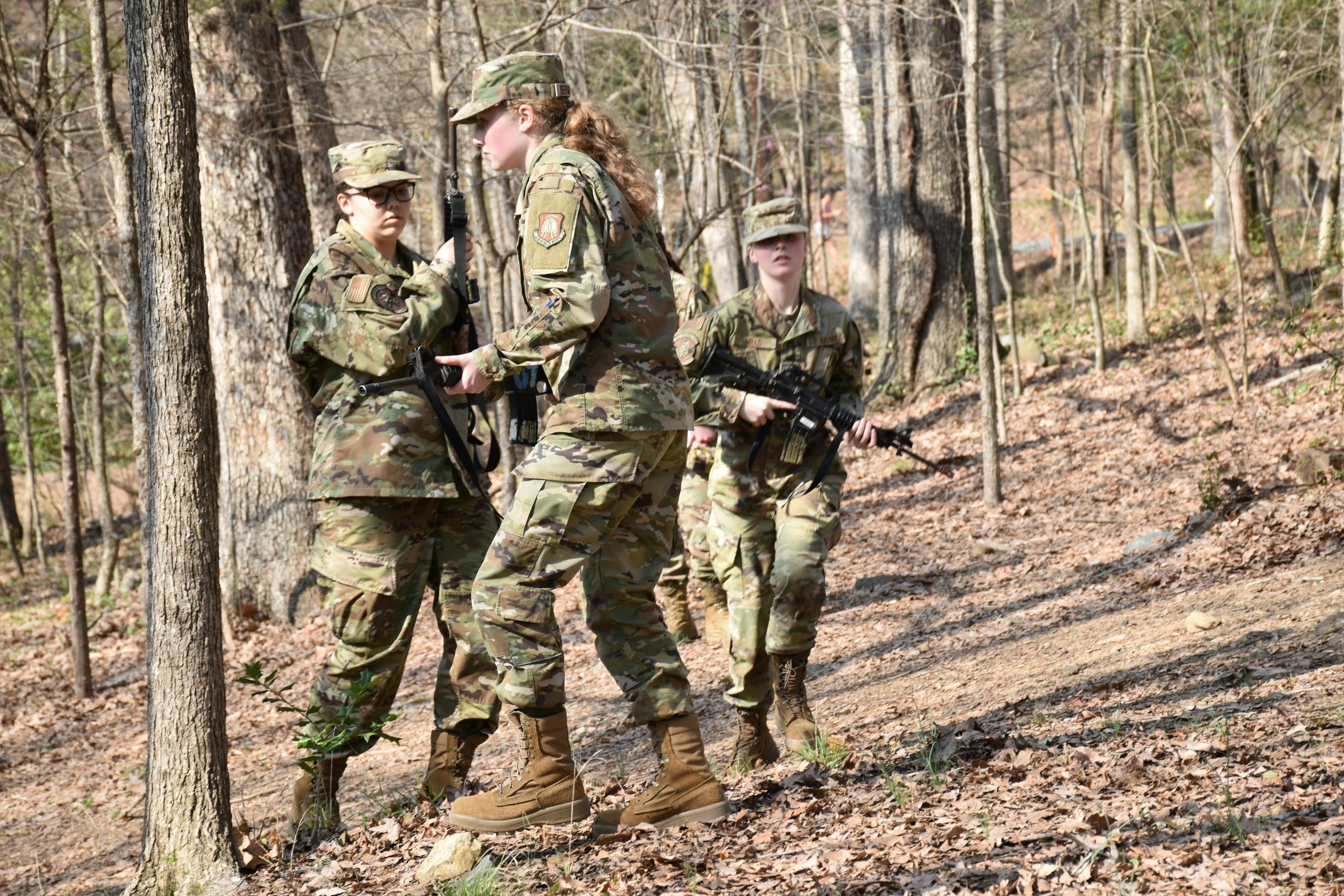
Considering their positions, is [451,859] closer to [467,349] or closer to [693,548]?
[467,349]

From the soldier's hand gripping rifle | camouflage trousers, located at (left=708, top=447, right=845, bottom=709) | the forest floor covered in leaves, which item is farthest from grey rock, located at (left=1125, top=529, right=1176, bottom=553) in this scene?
the soldier's hand gripping rifle

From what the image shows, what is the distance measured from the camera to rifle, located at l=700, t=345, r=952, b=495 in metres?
4.96

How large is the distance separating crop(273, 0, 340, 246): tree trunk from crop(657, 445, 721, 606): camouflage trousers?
473 centimetres

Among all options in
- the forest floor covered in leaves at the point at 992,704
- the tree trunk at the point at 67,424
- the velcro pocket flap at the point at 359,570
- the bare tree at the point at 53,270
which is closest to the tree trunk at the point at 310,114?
the bare tree at the point at 53,270

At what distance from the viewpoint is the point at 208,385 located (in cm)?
398

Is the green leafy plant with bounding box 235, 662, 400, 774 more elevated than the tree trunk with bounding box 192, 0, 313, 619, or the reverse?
the tree trunk with bounding box 192, 0, 313, 619

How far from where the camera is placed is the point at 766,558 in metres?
5.05

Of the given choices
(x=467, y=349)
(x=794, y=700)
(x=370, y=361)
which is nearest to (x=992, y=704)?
(x=794, y=700)

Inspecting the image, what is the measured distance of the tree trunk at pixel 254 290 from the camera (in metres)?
9.81

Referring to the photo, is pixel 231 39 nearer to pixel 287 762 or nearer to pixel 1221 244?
pixel 287 762

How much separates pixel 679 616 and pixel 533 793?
4.51 m

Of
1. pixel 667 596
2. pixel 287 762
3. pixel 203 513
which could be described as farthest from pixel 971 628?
pixel 203 513

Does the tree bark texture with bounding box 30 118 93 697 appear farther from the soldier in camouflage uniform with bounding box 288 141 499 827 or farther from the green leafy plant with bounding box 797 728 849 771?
the green leafy plant with bounding box 797 728 849 771

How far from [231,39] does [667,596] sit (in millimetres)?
6286
